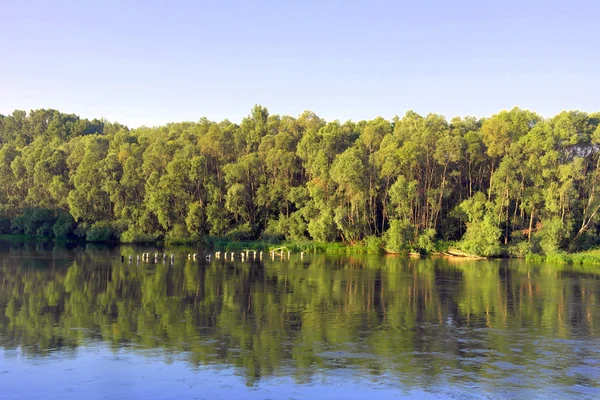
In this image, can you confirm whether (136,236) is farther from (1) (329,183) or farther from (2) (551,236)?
(2) (551,236)

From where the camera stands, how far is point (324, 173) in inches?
3150

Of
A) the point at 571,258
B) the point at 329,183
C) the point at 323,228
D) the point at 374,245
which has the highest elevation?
the point at 329,183

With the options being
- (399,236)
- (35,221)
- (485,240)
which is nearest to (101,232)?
(35,221)

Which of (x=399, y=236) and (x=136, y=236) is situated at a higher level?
(x=399, y=236)

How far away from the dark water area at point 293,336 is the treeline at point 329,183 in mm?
24129

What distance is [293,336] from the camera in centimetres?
2598

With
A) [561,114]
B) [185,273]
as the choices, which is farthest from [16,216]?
[561,114]

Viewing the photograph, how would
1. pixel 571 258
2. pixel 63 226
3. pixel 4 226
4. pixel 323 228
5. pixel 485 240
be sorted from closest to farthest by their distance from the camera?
pixel 571 258
pixel 485 240
pixel 323 228
pixel 63 226
pixel 4 226

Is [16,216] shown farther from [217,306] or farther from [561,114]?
[561,114]

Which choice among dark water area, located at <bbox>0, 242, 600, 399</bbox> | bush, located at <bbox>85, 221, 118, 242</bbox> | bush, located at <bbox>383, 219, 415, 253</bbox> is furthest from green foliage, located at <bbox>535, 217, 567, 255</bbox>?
A: bush, located at <bbox>85, 221, 118, 242</bbox>

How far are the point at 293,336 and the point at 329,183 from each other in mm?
55015


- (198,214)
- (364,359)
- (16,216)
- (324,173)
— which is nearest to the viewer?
(364,359)

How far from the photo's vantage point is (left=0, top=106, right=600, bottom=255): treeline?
7119 cm

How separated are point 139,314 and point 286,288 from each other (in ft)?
42.2
